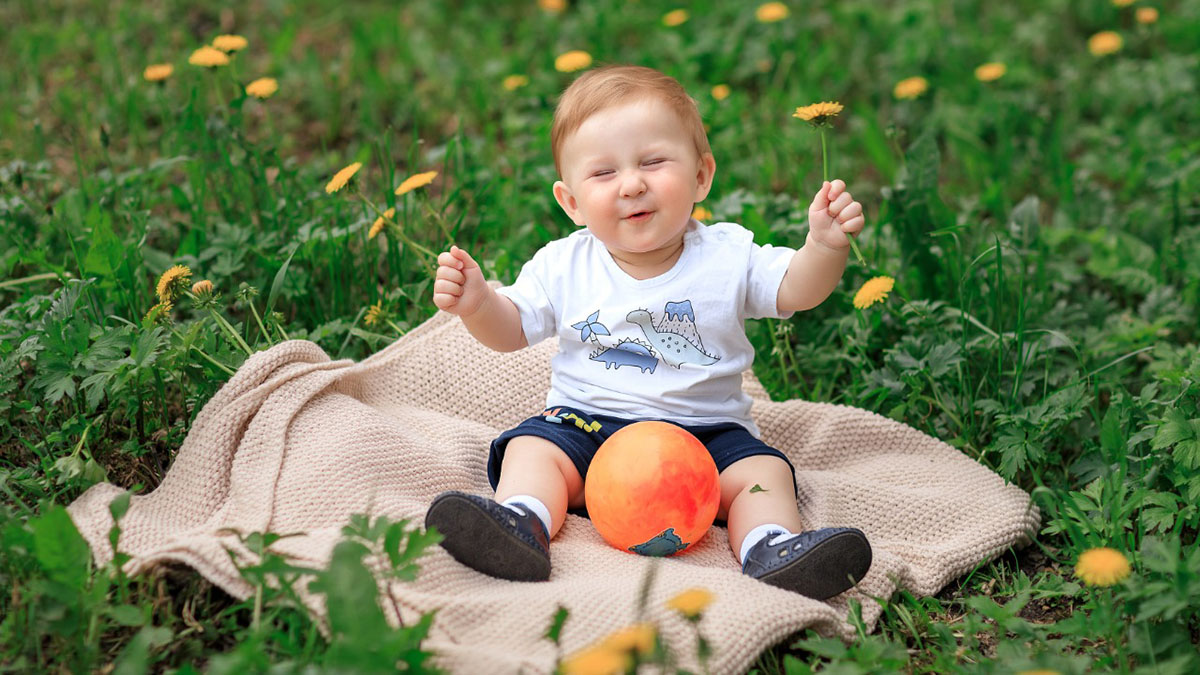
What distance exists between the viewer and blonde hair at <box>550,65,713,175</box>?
7.15 feet

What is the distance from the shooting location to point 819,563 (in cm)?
193

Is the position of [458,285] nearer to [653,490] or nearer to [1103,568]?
[653,490]

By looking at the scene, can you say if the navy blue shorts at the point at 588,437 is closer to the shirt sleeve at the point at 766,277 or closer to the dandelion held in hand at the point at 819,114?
the shirt sleeve at the point at 766,277

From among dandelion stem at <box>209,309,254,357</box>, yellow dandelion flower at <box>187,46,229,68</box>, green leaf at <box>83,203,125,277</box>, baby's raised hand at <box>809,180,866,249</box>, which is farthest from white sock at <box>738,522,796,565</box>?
yellow dandelion flower at <box>187,46,229,68</box>

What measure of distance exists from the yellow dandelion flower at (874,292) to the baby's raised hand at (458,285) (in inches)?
32.6

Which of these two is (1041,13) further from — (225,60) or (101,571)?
(101,571)

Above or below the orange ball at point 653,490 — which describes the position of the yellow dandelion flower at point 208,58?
above

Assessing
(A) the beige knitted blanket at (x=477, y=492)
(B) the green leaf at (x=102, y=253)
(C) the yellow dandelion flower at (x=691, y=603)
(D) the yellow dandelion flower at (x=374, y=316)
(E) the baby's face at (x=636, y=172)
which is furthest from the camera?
(D) the yellow dandelion flower at (x=374, y=316)

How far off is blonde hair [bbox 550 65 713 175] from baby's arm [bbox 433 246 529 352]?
1.05 ft

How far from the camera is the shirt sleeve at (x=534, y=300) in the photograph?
2.31m

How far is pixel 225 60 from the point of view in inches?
115

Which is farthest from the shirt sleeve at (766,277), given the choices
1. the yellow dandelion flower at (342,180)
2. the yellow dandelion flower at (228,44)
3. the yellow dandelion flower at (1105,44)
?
the yellow dandelion flower at (1105,44)

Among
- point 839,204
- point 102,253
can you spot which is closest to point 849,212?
point 839,204

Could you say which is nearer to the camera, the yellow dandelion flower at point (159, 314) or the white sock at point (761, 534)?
the white sock at point (761, 534)
